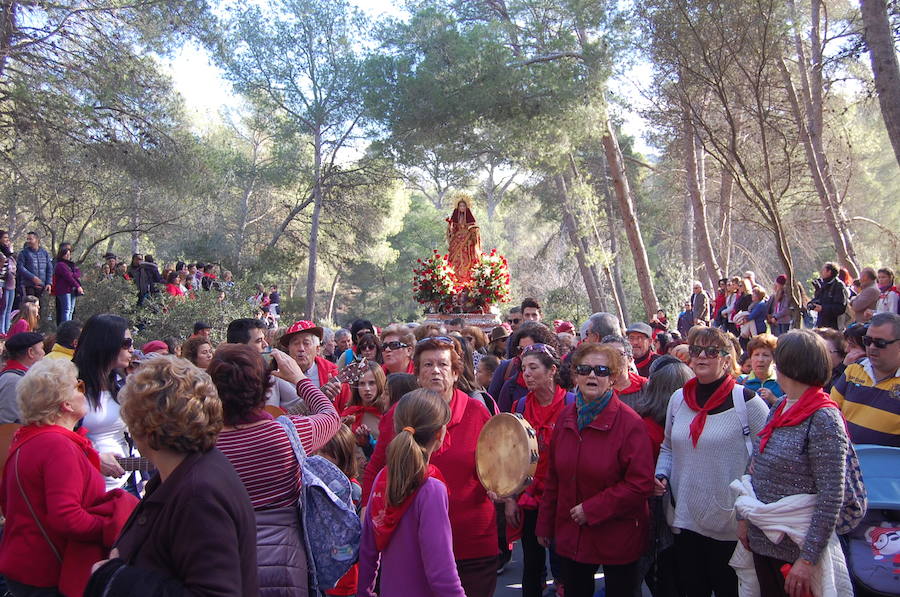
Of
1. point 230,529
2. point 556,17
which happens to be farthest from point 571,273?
point 230,529

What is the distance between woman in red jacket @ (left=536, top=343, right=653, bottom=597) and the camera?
11.7 ft

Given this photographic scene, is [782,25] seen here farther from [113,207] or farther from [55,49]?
[113,207]

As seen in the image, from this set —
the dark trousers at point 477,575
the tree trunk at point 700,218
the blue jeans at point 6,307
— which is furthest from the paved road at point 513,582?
the tree trunk at point 700,218

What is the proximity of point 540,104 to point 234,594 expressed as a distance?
46.4 feet

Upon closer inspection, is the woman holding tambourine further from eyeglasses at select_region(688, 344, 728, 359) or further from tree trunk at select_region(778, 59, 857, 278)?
tree trunk at select_region(778, 59, 857, 278)

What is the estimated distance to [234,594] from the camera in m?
1.85

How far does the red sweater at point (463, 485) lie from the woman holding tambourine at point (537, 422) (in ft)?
2.21

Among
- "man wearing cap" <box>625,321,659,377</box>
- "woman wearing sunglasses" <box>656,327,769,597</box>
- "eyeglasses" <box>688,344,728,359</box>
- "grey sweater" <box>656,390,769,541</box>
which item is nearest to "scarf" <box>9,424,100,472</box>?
"woman wearing sunglasses" <box>656,327,769,597</box>

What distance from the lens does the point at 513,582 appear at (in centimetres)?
521

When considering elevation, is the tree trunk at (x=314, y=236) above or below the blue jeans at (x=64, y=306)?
above

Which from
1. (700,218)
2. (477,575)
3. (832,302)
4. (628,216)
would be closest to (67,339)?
(477,575)

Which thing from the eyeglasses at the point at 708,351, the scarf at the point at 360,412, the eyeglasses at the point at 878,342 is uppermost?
the eyeglasses at the point at 878,342

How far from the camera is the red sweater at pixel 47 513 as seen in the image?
2773 millimetres

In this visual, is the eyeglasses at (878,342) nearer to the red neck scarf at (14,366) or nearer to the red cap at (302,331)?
the red cap at (302,331)
